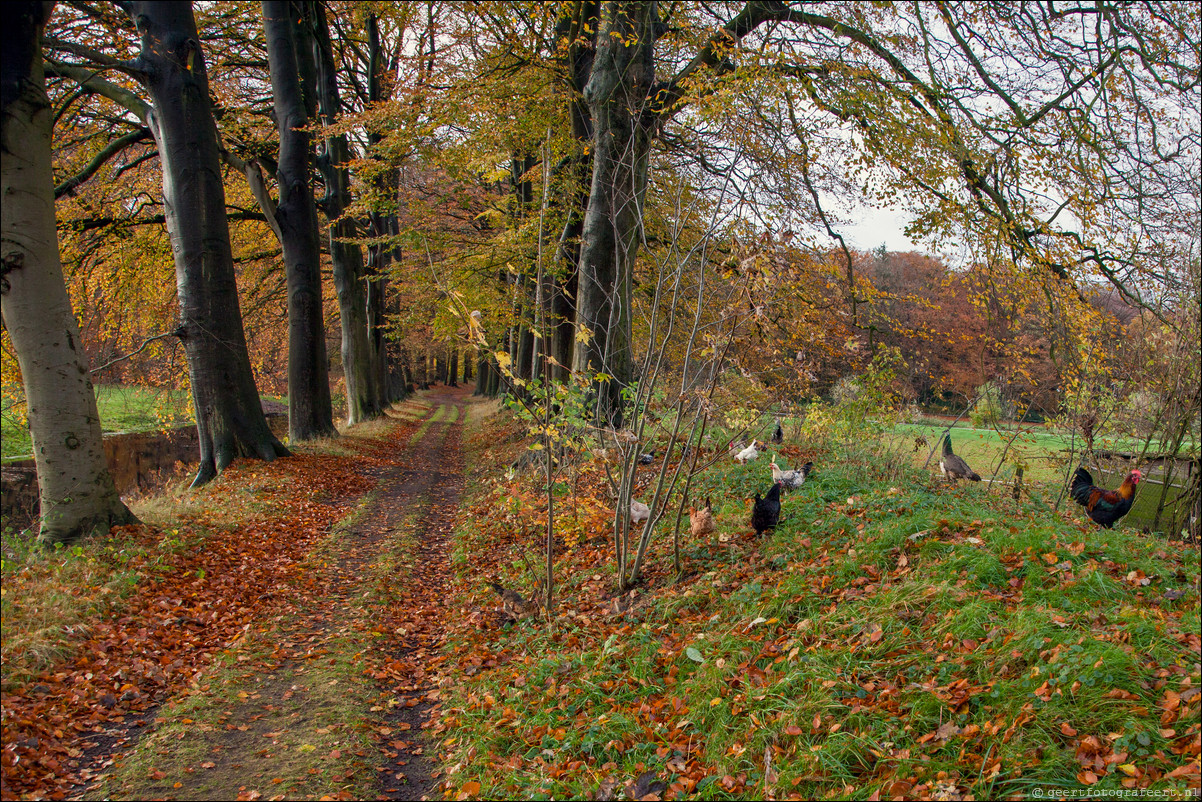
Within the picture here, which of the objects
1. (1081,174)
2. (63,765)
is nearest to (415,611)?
(63,765)

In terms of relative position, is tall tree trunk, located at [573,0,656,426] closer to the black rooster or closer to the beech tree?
the black rooster

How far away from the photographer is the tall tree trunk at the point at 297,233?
507 inches

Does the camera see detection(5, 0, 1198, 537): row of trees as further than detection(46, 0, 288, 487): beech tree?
No

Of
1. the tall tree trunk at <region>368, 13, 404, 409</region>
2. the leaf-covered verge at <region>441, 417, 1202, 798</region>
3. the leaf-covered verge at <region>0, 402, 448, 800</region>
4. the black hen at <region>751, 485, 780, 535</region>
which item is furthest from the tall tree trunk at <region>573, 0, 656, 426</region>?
the tall tree trunk at <region>368, 13, 404, 409</region>

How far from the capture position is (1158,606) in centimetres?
359

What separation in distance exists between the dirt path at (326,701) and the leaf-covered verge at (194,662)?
14 millimetres

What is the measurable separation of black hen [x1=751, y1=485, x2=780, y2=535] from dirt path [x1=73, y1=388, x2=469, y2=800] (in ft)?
9.93

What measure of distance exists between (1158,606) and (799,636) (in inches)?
76.6

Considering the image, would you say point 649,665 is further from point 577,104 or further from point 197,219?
point 577,104

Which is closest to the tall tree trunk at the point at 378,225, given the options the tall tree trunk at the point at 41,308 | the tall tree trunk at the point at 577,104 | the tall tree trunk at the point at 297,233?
the tall tree trunk at the point at 297,233

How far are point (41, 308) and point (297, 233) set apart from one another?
782 centimetres

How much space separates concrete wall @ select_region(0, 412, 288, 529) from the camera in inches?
468

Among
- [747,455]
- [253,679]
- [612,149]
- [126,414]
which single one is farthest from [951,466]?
[126,414]

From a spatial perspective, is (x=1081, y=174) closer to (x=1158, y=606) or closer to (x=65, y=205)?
(x=1158, y=606)
